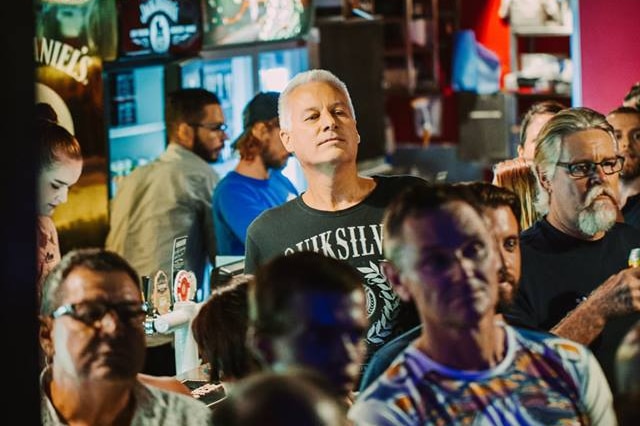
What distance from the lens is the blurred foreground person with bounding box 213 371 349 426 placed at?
5.56 ft

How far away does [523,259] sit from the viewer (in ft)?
9.77

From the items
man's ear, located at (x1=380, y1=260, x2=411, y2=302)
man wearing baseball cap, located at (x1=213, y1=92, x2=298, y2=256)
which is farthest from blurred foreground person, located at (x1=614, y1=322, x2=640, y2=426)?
man wearing baseball cap, located at (x1=213, y1=92, x2=298, y2=256)

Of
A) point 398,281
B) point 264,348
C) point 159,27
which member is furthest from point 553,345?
point 159,27

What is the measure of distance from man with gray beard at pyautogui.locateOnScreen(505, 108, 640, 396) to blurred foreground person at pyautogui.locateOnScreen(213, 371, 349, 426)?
1173 millimetres

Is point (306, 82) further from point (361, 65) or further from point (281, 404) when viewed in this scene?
point (361, 65)

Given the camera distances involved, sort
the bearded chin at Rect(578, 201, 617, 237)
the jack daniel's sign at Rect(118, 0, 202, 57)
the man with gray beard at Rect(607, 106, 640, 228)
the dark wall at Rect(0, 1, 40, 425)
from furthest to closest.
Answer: the jack daniel's sign at Rect(118, 0, 202, 57) → the man with gray beard at Rect(607, 106, 640, 228) → the bearded chin at Rect(578, 201, 617, 237) → the dark wall at Rect(0, 1, 40, 425)

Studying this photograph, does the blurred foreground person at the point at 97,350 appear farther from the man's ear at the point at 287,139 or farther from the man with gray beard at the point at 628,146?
the man with gray beard at the point at 628,146

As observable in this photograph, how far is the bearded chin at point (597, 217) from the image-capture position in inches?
118

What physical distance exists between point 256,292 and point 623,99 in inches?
149

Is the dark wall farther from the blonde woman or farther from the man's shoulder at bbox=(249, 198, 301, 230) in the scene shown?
the blonde woman

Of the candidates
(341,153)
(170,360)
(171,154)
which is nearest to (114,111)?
(171,154)

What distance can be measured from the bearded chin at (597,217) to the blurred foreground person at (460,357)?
96 centimetres

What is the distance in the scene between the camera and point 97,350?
83.7 inches

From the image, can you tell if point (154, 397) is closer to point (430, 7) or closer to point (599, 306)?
point (599, 306)
